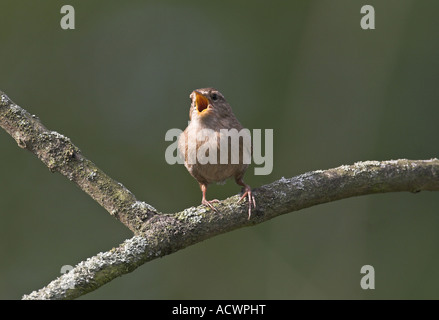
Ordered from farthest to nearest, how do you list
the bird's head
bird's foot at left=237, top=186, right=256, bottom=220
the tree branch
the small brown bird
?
the bird's head, the small brown bird, bird's foot at left=237, top=186, right=256, bottom=220, the tree branch

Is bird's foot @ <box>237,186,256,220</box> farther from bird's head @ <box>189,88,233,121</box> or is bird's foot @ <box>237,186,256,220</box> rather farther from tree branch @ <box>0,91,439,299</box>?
bird's head @ <box>189,88,233,121</box>

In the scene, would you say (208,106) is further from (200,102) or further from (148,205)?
(148,205)

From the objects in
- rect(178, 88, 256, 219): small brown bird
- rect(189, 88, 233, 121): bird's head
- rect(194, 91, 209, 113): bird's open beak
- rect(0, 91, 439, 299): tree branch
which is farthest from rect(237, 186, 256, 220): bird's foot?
rect(194, 91, 209, 113): bird's open beak

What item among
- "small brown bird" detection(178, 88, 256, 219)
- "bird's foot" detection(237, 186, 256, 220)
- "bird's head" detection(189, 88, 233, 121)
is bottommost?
"bird's foot" detection(237, 186, 256, 220)

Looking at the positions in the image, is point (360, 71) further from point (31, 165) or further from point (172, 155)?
point (31, 165)

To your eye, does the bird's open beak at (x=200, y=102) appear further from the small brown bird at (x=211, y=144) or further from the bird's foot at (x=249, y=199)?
the bird's foot at (x=249, y=199)

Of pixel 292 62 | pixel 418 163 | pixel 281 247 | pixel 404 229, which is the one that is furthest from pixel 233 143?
pixel 404 229

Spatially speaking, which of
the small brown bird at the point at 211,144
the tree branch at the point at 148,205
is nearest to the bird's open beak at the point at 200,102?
the small brown bird at the point at 211,144
